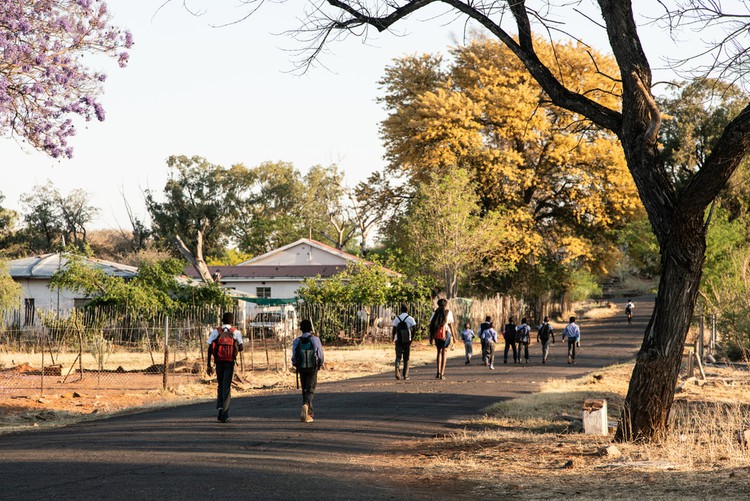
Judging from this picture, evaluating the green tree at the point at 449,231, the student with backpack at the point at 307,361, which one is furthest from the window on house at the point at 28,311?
the student with backpack at the point at 307,361

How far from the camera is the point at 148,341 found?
2641 cm

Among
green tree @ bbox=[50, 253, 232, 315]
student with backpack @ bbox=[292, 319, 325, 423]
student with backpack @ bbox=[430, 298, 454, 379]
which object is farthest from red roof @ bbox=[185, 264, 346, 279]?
student with backpack @ bbox=[292, 319, 325, 423]

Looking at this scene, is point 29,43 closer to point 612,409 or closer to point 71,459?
point 71,459

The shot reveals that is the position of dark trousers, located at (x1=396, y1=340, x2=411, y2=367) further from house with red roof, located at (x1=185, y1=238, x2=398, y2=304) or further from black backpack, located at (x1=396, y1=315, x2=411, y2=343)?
house with red roof, located at (x1=185, y1=238, x2=398, y2=304)

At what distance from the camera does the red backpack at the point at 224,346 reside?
47.5 ft

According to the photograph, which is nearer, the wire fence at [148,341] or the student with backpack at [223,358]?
the student with backpack at [223,358]

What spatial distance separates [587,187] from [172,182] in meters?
41.9

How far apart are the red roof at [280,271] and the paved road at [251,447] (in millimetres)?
34322

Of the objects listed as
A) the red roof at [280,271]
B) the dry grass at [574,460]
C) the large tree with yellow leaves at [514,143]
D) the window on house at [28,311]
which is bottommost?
the dry grass at [574,460]

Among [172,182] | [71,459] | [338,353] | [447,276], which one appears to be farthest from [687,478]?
[172,182]

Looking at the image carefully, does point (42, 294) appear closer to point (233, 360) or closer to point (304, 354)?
point (233, 360)

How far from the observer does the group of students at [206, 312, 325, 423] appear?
1451cm

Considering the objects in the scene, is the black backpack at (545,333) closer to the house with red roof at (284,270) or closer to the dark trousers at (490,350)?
the dark trousers at (490,350)

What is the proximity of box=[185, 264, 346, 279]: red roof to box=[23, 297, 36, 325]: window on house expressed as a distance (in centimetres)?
1374
